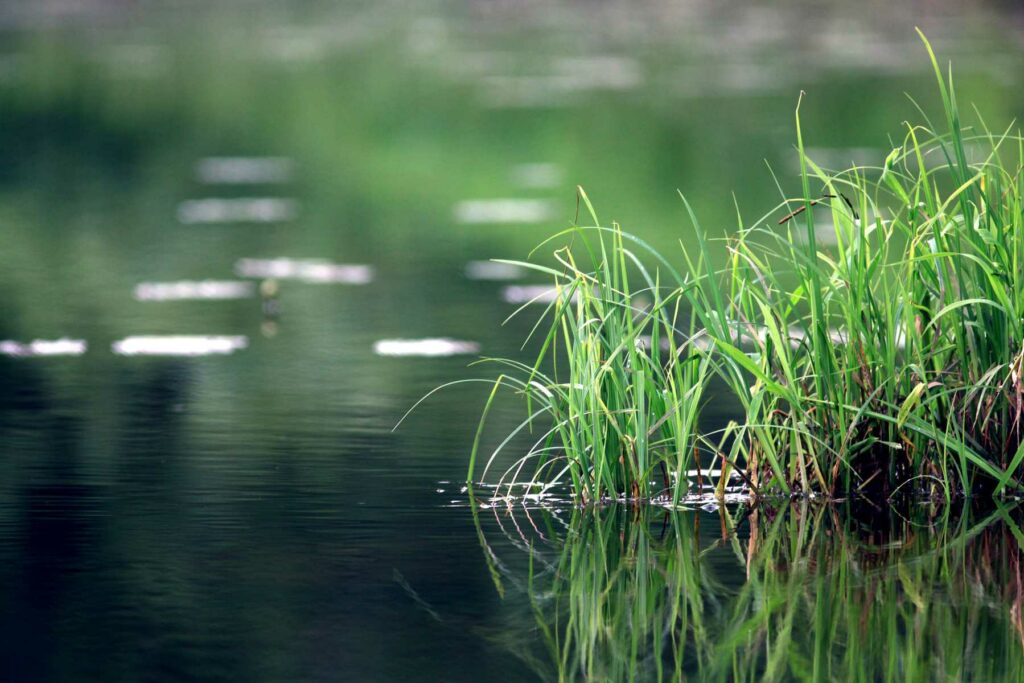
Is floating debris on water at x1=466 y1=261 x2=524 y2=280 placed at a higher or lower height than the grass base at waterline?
higher

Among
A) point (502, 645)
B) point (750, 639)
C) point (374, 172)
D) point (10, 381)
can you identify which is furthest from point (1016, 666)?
point (374, 172)

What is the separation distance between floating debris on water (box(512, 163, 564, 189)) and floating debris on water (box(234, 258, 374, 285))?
2937 mm

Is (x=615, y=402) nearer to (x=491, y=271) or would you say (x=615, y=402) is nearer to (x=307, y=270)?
(x=491, y=271)

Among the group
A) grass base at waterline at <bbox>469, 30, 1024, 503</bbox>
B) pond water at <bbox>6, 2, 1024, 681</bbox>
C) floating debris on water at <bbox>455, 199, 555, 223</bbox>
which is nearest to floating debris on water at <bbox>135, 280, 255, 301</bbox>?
pond water at <bbox>6, 2, 1024, 681</bbox>

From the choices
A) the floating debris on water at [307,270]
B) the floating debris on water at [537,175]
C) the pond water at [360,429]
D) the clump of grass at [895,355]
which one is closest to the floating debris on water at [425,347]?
the pond water at [360,429]

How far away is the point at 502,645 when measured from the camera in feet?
11.3

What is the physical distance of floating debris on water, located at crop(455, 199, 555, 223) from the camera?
396 inches

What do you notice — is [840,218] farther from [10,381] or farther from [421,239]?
[421,239]

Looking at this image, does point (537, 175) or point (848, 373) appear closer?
point (848, 373)

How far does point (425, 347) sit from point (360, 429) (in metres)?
1.41

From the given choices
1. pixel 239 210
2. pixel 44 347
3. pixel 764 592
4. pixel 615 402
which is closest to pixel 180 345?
pixel 44 347

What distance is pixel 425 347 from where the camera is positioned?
6680 millimetres

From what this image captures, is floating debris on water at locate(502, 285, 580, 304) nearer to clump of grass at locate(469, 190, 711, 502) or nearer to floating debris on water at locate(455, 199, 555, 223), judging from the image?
floating debris on water at locate(455, 199, 555, 223)

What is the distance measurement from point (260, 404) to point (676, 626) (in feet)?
7.68
